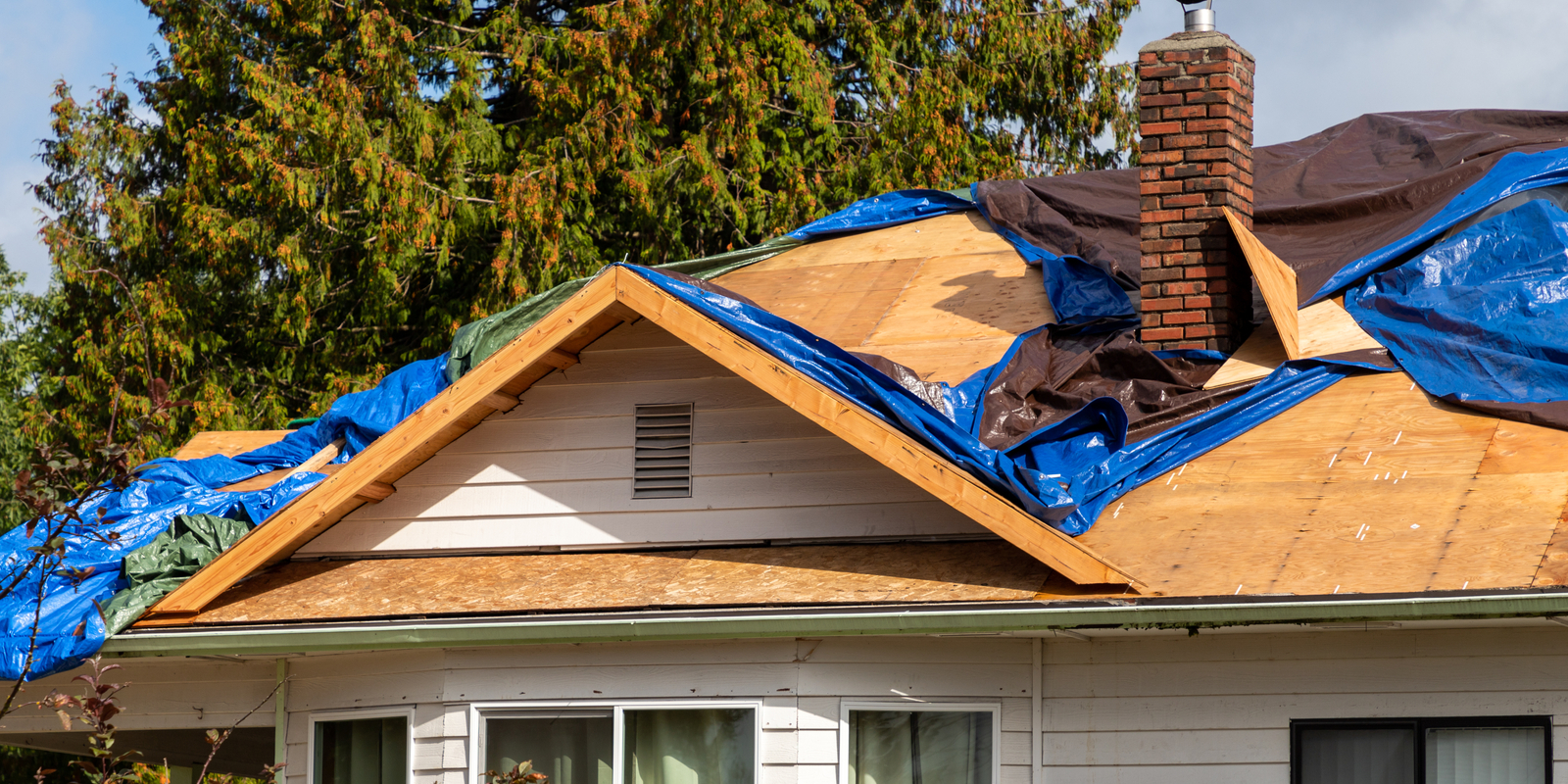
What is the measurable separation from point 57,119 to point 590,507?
14.5m

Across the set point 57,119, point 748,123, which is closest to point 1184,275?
point 748,123

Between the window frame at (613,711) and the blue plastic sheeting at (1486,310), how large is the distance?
13.4 feet

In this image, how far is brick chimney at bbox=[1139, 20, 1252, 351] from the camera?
951 centimetres

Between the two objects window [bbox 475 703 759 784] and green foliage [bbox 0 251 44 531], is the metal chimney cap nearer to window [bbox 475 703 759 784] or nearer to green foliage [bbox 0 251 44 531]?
window [bbox 475 703 759 784]

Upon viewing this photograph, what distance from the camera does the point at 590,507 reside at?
353 inches

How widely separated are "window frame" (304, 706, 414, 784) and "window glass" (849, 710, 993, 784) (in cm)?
237

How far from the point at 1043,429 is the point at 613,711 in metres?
2.69

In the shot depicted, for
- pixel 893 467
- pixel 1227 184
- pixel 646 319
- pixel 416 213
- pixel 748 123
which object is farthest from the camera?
pixel 748 123

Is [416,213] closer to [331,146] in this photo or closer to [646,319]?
[331,146]

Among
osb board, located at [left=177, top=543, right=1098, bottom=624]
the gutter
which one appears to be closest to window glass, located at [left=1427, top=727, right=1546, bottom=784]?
the gutter

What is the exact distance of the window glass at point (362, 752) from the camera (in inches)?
339

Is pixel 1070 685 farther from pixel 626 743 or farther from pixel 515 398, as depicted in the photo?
pixel 515 398

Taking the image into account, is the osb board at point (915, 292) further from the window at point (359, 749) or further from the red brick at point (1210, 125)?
the window at point (359, 749)

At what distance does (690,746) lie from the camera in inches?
318
